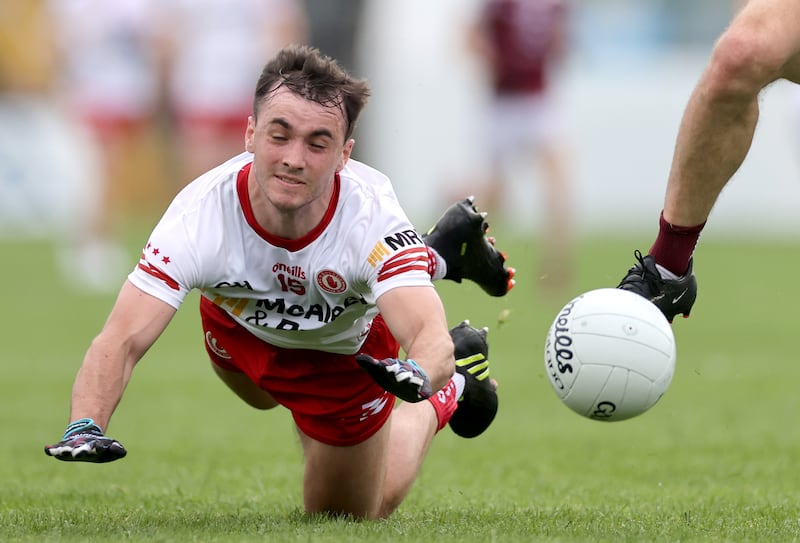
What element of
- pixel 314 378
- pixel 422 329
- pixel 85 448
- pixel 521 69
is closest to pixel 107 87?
pixel 521 69

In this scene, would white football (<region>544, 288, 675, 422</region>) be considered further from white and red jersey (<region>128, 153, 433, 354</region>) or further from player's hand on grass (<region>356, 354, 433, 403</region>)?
player's hand on grass (<region>356, 354, 433, 403</region>)

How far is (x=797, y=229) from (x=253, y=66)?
33.1 ft

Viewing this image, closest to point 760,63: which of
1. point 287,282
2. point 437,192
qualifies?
point 287,282

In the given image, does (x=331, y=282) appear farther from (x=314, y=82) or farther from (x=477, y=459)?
(x=477, y=459)

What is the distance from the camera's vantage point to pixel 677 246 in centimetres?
569

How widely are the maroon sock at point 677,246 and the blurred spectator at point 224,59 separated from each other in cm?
1157

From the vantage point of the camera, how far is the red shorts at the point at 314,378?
17.5 ft

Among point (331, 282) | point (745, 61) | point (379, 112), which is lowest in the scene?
point (331, 282)

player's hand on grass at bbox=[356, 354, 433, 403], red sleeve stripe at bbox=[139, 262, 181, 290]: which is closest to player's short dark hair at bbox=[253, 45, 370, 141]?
red sleeve stripe at bbox=[139, 262, 181, 290]

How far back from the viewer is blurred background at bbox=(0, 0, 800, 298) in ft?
55.2

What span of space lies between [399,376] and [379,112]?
19550 millimetres

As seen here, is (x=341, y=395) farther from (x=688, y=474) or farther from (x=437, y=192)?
(x=437, y=192)

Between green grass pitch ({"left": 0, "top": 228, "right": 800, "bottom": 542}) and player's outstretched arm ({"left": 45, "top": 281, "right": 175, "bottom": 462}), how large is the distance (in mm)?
363

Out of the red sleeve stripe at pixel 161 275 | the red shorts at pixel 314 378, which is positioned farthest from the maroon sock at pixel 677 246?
the red sleeve stripe at pixel 161 275
